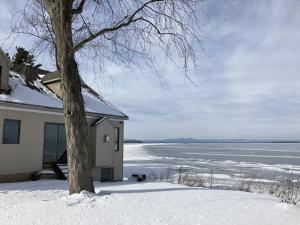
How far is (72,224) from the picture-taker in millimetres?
5910

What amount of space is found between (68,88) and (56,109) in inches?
340

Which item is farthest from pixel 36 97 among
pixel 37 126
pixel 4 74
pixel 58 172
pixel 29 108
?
pixel 58 172

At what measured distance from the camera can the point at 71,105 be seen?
332 inches

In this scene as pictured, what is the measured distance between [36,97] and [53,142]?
2.37 metres

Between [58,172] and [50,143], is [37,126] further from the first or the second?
[58,172]

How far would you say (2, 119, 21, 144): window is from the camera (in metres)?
14.6

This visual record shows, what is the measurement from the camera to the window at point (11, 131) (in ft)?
48.0

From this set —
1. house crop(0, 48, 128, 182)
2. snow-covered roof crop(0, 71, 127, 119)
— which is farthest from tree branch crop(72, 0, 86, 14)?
snow-covered roof crop(0, 71, 127, 119)

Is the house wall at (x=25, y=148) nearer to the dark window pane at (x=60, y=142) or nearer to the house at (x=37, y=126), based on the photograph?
the house at (x=37, y=126)

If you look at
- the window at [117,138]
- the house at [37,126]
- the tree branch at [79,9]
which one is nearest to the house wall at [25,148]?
the house at [37,126]

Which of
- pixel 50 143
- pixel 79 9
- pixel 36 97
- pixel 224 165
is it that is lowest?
pixel 224 165

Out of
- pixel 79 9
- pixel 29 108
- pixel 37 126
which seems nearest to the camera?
pixel 79 9

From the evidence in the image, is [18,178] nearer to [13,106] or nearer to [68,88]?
[13,106]

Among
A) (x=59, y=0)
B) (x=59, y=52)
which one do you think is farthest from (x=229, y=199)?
Result: (x=59, y=0)
